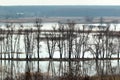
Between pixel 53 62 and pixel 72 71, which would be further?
pixel 53 62

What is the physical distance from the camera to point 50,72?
34125mm

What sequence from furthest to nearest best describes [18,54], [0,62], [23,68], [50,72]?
1. [18,54]
2. [0,62]
3. [23,68]
4. [50,72]

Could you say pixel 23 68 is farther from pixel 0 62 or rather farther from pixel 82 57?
pixel 82 57

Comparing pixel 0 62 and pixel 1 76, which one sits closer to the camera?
pixel 1 76

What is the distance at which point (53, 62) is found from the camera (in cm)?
4059

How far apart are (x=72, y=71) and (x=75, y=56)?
45.2 feet

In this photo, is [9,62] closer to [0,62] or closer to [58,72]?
[0,62]

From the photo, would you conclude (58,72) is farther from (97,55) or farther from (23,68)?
(97,55)

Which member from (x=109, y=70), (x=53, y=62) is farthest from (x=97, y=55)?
(x=109, y=70)

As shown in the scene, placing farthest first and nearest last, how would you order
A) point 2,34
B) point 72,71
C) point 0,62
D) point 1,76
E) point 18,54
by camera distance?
→ point 2,34, point 18,54, point 0,62, point 1,76, point 72,71

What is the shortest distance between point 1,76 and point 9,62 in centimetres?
995

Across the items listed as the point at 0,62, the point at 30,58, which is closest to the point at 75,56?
the point at 30,58

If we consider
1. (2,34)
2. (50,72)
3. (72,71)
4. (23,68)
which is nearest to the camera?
(72,71)

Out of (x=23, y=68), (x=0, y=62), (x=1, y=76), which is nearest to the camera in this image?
(x=1, y=76)
